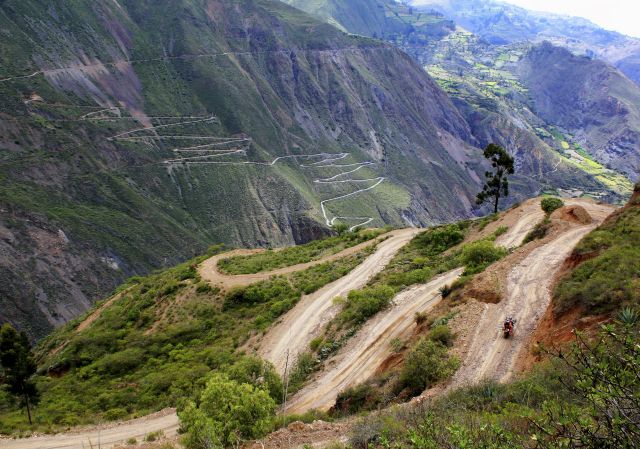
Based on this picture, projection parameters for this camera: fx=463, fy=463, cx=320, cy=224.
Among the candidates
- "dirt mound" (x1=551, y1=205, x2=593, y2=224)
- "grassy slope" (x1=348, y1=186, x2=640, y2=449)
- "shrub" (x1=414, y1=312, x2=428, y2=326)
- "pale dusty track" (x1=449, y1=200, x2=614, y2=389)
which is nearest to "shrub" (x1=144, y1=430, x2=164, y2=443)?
"grassy slope" (x1=348, y1=186, x2=640, y2=449)

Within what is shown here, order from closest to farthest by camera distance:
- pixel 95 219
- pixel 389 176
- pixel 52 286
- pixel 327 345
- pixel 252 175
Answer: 1. pixel 327 345
2. pixel 52 286
3. pixel 95 219
4. pixel 252 175
5. pixel 389 176

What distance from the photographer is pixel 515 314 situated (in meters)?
23.2

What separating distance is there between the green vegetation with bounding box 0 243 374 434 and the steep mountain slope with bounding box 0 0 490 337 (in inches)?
1230

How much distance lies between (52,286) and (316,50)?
5717 inches

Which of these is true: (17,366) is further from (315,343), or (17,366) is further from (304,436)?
(304,436)

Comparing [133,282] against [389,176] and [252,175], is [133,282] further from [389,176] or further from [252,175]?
[389,176]

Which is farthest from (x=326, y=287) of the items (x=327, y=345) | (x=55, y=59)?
(x=55, y=59)

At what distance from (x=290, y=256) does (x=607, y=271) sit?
38.6m

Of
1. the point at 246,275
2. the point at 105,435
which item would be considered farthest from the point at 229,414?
the point at 246,275

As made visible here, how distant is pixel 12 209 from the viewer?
74812 mm

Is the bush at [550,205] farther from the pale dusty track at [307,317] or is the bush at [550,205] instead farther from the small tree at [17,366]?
the small tree at [17,366]

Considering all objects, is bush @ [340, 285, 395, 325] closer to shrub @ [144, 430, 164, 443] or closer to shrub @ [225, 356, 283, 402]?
shrub @ [225, 356, 283, 402]

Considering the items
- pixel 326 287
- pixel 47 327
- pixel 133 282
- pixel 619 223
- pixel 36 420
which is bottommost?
pixel 47 327

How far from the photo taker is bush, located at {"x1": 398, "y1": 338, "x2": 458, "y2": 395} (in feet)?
63.4
